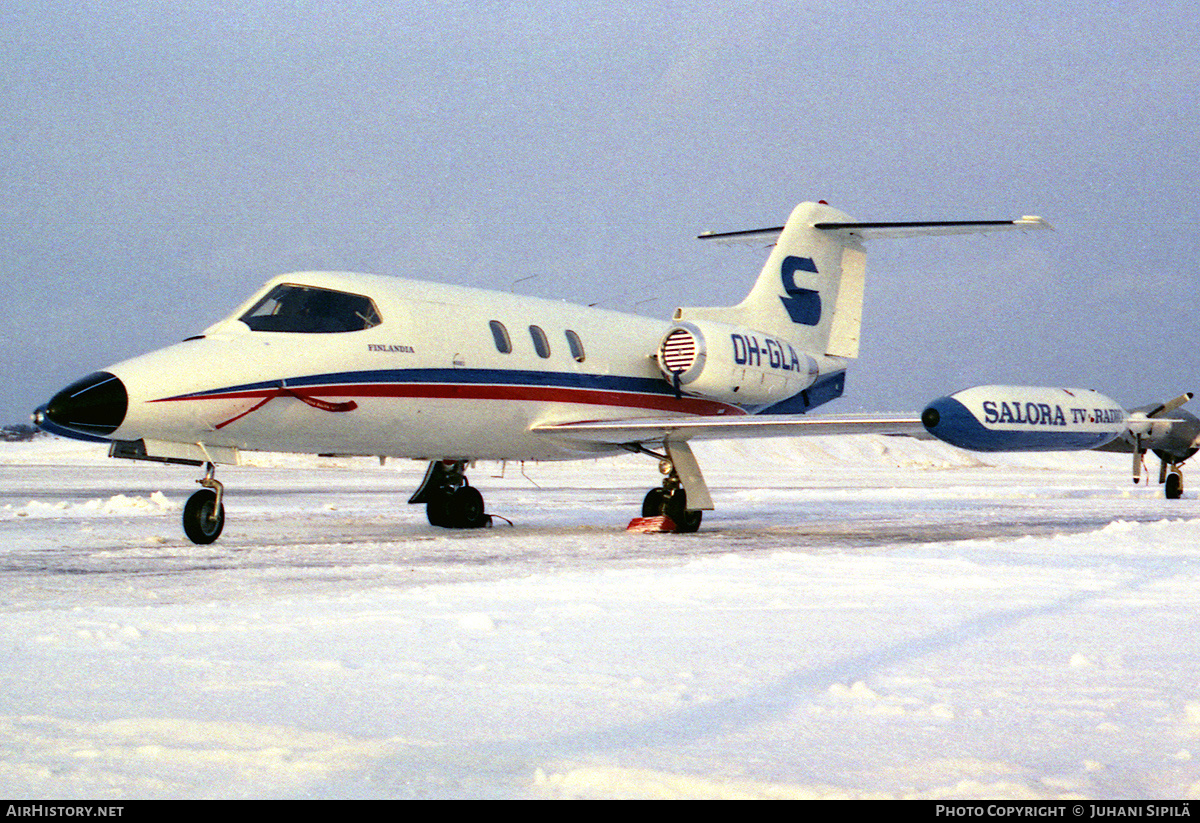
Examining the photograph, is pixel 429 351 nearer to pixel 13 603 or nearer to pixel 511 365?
pixel 511 365

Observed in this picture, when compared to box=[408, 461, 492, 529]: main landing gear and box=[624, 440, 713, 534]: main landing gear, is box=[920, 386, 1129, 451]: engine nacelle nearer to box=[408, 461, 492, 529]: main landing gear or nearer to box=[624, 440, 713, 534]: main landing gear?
box=[624, 440, 713, 534]: main landing gear

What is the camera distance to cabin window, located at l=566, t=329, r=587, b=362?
1465 centimetres

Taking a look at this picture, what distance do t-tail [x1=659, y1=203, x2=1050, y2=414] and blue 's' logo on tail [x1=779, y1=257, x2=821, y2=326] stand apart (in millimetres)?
17

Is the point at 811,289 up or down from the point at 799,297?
up

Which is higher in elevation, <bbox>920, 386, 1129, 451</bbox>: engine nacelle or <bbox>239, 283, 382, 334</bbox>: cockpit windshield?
<bbox>239, 283, 382, 334</bbox>: cockpit windshield

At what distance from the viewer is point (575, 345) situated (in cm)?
1473

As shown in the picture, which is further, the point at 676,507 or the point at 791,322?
the point at 791,322

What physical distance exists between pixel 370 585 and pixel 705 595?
7.66ft

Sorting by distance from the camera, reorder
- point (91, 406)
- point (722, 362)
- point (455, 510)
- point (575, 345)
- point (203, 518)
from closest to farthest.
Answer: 1. point (91, 406)
2. point (203, 518)
3. point (575, 345)
4. point (455, 510)
5. point (722, 362)

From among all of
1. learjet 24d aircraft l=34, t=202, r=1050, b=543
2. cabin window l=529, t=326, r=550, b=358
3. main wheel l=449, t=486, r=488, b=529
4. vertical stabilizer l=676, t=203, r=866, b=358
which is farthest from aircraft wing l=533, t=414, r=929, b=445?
vertical stabilizer l=676, t=203, r=866, b=358

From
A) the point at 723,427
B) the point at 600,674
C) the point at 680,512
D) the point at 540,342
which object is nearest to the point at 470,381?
the point at 540,342

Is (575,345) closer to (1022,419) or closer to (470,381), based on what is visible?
(470,381)

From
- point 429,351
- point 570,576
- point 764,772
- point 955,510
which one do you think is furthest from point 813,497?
point 764,772

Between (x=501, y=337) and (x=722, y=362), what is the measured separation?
140 inches
